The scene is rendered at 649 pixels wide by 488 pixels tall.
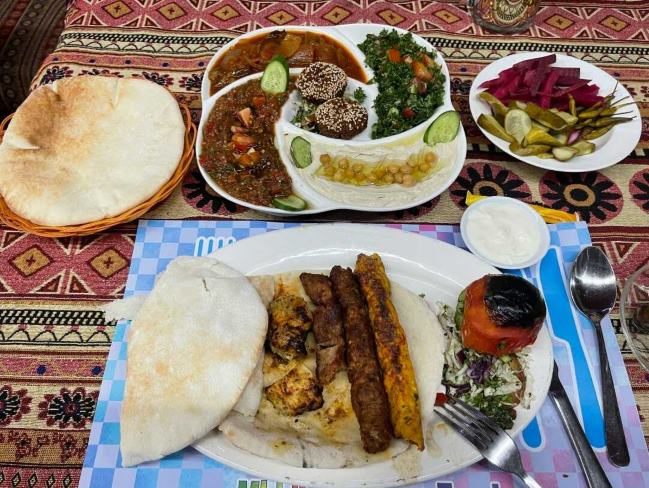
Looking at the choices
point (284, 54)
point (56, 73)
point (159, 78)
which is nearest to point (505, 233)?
point (284, 54)

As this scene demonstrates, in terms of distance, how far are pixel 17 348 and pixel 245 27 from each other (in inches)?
117

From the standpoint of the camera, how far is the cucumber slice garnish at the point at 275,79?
3.32 metres

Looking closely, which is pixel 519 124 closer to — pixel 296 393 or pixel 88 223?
pixel 296 393

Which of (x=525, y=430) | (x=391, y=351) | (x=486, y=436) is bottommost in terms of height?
(x=525, y=430)

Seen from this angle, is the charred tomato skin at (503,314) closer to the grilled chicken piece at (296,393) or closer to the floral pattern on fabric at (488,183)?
the grilled chicken piece at (296,393)

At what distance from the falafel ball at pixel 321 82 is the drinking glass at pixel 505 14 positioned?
4.93 ft

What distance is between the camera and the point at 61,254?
8.88 feet

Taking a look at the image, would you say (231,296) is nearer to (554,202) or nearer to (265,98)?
(265,98)

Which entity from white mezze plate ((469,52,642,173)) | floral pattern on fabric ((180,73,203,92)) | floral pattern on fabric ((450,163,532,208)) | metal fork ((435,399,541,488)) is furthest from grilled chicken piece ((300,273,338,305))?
floral pattern on fabric ((180,73,203,92))

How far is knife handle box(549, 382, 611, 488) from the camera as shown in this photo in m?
1.93

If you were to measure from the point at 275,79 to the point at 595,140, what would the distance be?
2158 mm

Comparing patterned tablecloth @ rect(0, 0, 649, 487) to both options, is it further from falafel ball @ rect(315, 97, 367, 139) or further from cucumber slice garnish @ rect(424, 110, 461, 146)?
falafel ball @ rect(315, 97, 367, 139)

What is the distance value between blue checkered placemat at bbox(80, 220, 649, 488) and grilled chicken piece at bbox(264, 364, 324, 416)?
0.31 metres

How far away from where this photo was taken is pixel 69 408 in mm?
2266
